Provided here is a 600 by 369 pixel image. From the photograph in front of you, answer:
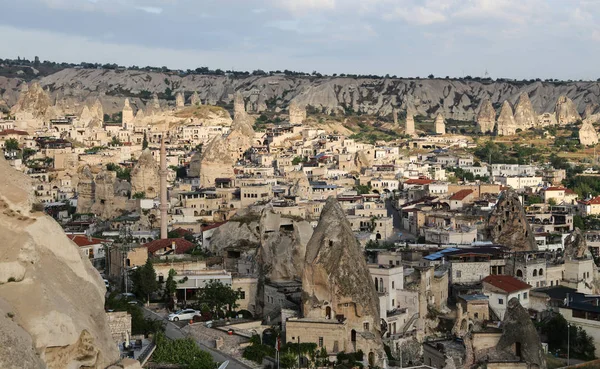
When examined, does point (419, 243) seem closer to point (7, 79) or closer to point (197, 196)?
point (197, 196)

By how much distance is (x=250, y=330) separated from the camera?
30188 millimetres

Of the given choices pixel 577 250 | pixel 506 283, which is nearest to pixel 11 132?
pixel 577 250

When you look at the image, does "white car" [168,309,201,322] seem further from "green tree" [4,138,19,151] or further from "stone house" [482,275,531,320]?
"green tree" [4,138,19,151]

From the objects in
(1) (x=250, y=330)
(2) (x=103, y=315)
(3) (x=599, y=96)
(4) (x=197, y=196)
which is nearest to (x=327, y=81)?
(3) (x=599, y=96)

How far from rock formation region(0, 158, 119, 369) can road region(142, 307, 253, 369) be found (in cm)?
1039

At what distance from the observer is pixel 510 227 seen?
45.1m

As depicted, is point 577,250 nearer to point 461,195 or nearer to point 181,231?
point 181,231

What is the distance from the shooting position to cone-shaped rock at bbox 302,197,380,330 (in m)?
28.6

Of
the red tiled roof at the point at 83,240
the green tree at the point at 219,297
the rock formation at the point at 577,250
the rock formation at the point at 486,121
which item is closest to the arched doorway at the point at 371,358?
the green tree at the point at 219,297

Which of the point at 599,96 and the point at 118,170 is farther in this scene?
the point at 599,96

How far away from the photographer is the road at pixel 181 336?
26.4 metres

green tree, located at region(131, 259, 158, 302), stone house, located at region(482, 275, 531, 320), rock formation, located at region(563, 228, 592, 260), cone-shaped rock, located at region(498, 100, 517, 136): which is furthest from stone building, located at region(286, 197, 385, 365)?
cone-shaped rock, located at region(498, 100, 517, 136)

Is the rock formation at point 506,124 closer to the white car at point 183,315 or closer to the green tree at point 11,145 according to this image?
the green tree at point 11,145

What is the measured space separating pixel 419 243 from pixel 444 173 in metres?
33.1
